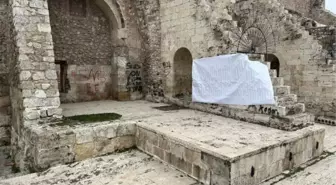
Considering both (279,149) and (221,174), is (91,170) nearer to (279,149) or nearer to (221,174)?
(221,174)

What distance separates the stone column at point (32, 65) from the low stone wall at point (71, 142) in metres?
0.33

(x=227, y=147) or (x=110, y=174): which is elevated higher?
(x=227, y=147)

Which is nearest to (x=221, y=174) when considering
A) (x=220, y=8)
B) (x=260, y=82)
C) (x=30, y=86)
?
(x=260, y=82)

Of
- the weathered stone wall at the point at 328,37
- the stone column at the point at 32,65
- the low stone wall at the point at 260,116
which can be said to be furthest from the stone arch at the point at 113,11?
the weathered stone wall at the point at 328,37

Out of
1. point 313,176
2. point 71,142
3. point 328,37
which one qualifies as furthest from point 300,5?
point 71,142

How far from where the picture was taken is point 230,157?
3314mm

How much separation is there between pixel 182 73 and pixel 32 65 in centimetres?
432

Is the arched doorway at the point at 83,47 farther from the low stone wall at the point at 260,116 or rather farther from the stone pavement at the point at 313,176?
the stone pavement at the point at 313,176

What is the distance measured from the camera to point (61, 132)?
437 cm

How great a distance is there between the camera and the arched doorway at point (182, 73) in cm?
782

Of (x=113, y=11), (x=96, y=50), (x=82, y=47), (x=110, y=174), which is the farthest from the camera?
(x=96, y=50)

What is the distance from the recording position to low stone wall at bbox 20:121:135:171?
4.25 metres

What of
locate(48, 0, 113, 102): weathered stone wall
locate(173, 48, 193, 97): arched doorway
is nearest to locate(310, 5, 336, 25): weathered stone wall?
locate(173, 48, 193, 97): arched doorway

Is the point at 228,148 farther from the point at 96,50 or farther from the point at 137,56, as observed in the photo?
the point at 96,50
